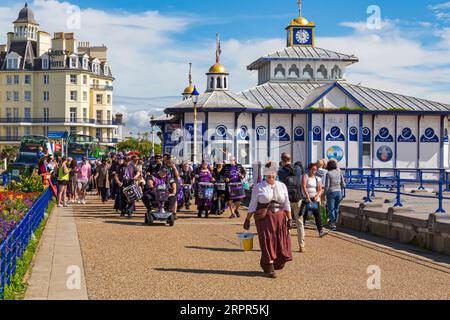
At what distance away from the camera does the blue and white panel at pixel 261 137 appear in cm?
4421

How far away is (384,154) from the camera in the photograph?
44.6 m

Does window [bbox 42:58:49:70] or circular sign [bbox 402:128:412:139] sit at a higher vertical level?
window [bbox 42:58:49:70]

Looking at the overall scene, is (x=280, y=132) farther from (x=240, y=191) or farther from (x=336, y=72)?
(x=240, y=191)

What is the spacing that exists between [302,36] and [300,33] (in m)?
0.28

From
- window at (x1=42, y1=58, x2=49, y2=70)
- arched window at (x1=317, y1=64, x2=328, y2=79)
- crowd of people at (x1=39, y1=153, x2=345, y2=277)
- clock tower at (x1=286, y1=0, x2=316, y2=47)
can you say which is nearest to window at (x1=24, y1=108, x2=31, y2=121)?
window at (x1=42, y1=58, x2=49, y2=70)

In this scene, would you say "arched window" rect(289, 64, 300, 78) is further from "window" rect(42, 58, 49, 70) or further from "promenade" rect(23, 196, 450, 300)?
"window" rect(42, 58, 49, 70)

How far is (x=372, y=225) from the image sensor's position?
17.3 m

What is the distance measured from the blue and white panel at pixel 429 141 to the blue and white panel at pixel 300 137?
6.92 metres

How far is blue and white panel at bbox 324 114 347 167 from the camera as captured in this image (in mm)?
44281

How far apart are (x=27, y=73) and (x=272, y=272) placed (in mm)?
93955

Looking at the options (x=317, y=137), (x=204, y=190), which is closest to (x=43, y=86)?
(x=317, y=137)

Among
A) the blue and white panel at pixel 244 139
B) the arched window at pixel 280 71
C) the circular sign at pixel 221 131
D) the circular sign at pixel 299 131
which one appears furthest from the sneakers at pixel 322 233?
the arched window at pixel 280 71

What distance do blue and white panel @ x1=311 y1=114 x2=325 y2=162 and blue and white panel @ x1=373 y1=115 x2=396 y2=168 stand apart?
Answer: 3185 mm
